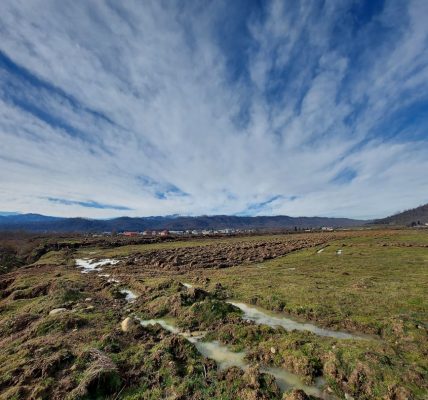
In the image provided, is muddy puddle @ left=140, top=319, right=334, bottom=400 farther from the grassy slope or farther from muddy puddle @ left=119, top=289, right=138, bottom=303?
muddy puddle @ left=119, top=289, right=138, bottom=303

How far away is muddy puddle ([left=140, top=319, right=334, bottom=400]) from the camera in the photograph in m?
9.11

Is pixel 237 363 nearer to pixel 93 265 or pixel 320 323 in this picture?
pixel 320 323

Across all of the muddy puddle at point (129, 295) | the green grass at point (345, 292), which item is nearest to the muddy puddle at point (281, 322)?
the green grass at point (345, 292)

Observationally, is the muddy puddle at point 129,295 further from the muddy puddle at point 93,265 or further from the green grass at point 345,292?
the muddy puddle at point 93,265

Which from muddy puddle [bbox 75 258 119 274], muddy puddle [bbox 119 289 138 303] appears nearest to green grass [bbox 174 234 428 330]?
muddy puddle [bbox 119 289 138 303]

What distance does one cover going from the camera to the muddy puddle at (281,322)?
13473 mm

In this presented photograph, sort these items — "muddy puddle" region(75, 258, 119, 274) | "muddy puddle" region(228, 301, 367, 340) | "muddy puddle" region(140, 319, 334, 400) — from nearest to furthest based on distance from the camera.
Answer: "muddy puddle" region(140, 319, 334, 400) < "muddy puddle" region(228, 301, 367, 340) < "muddy puddle" region(75, 258, 119, 274)

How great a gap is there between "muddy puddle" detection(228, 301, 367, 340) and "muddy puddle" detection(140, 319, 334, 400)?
390 centimetres

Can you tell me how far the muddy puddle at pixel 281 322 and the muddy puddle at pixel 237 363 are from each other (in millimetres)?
3903

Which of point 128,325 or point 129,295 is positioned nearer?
point 128,325

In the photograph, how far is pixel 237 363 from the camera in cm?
1086

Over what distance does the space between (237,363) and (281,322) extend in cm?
568

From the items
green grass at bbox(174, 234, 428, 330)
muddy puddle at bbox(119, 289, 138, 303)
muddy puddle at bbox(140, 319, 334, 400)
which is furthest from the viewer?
muddy puddle at bbox(119, 289, 138, 303)

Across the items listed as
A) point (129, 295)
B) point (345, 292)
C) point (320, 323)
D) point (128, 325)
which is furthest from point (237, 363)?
point (129, 295)
